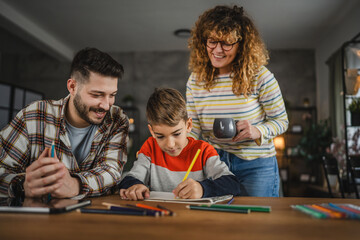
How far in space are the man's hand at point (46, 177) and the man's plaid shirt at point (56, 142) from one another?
0.21m

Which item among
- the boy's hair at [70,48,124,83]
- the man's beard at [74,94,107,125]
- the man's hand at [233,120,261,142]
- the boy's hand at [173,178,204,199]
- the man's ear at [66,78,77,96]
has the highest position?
the boy's hair at [70,48,124,83]

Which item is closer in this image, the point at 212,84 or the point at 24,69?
the point at 212,84

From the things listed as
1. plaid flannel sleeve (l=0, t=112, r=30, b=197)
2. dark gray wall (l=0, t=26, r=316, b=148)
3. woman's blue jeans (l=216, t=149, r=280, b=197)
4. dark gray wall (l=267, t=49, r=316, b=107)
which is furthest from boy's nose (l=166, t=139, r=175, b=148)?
dark gray wall (l=267, t=49, r=316, b=107)

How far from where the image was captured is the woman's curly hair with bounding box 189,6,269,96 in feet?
4.31

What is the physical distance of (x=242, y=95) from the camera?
1.34 metres

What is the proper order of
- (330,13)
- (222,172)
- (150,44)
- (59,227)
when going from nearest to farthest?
1. (59,227)
2. (222,172)
3. (330,13)
4. (150,44)

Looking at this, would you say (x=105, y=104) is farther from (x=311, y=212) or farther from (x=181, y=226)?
(x=311, y=212)

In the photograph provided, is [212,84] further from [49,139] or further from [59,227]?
[59,227]

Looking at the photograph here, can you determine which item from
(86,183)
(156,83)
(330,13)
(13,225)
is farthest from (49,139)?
(156,83)

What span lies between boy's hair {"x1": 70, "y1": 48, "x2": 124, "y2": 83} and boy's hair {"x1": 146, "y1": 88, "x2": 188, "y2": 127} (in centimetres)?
22

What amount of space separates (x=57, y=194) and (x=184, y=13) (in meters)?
3.90

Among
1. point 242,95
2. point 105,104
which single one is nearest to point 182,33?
point 242,95

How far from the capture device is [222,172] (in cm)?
115

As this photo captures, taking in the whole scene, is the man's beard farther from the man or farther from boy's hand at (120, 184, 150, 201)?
boy's hand at (120, 184, 150, 201)
